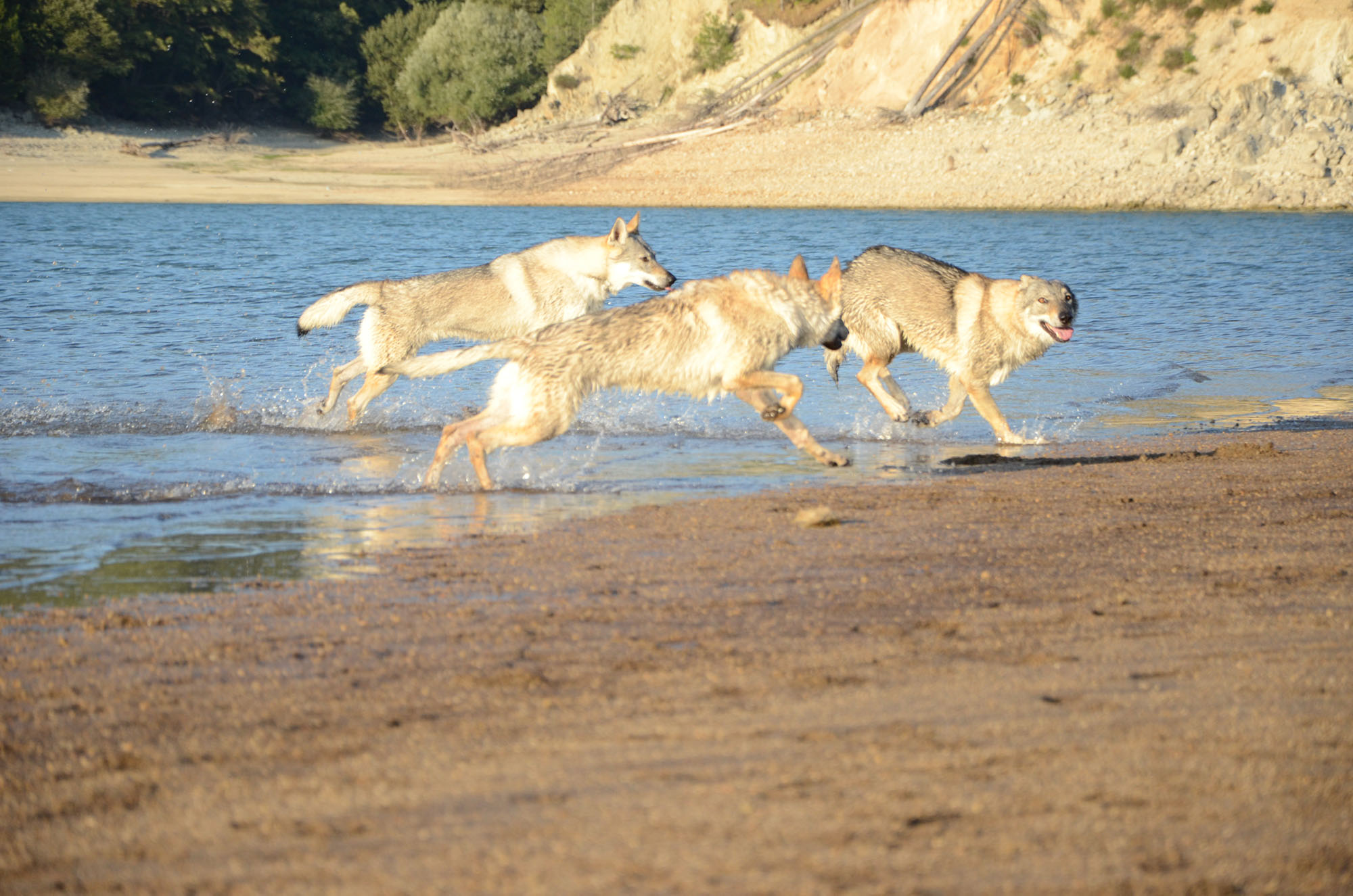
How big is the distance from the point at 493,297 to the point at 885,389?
326 centimetres

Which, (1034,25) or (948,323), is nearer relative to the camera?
(948,323)

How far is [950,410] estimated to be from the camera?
9570mm

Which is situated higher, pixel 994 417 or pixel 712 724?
pixel 712 724

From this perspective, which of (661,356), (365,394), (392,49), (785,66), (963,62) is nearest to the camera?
(661,356)

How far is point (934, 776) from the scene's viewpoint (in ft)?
10.1

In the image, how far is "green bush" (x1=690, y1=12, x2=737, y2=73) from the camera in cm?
4419

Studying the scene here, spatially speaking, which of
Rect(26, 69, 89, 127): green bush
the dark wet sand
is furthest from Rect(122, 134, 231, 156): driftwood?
the dark wet sand

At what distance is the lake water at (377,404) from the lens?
20.4ft

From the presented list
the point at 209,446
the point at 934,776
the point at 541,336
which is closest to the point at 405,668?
the point at 934,776

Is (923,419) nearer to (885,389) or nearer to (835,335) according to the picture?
(885,389)

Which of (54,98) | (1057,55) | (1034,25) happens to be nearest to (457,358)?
(1057,55)

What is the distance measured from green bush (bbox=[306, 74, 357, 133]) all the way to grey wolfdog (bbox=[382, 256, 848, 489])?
157 ft

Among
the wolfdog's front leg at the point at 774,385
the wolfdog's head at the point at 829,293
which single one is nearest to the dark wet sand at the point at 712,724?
the wolfdog's front leg at the point at 774,385

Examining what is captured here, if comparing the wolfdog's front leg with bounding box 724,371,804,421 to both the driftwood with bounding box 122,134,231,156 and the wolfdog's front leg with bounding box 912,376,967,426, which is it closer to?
the wolfdog's front leg with bounding box 912,376,967,426
